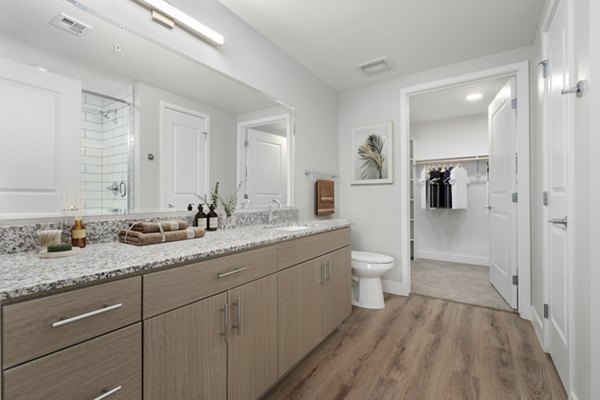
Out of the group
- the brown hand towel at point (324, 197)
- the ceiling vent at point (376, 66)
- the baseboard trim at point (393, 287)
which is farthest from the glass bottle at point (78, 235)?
the baseboard trim at point (393, 287)

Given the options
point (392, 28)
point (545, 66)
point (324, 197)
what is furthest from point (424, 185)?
point (392, 28)

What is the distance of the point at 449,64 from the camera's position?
280 cm

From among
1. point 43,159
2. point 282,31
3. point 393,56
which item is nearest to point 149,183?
point 43,159

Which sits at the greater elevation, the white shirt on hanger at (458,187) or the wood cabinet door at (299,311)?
the white shirt on hanger at (458,187)

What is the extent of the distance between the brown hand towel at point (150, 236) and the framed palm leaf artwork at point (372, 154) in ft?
7.53

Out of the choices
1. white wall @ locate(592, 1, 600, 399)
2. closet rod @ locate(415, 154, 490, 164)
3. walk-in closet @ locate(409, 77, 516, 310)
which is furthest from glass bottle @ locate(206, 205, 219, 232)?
closet rod @ locate(415, 154, 490, 164)

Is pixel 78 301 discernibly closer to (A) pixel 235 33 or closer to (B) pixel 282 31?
(A) pixel 235 33

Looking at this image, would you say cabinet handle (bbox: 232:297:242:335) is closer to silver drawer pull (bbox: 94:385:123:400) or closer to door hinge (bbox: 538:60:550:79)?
silver drawer pull (bbox: 94:385:123:400)

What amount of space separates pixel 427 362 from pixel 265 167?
71.9 inches

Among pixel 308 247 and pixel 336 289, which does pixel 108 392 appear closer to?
pixel 308 247

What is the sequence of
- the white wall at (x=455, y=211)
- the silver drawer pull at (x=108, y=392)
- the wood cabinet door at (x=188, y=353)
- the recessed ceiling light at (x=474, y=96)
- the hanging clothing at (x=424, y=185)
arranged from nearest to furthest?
the silver drawer pull at (x=108, y=392) → the wood cabinet door at (x=188, y=353) → the recessed ceiling light at (x=474, y=96) → the white wall at (x=455, y=211) → the hanging clothing at (x=424, y=185)

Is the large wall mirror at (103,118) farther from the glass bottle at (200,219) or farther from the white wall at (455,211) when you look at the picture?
the white wall at (455,211)

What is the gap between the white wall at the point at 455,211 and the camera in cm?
429

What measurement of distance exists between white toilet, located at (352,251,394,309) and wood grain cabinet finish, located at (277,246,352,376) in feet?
1.25
